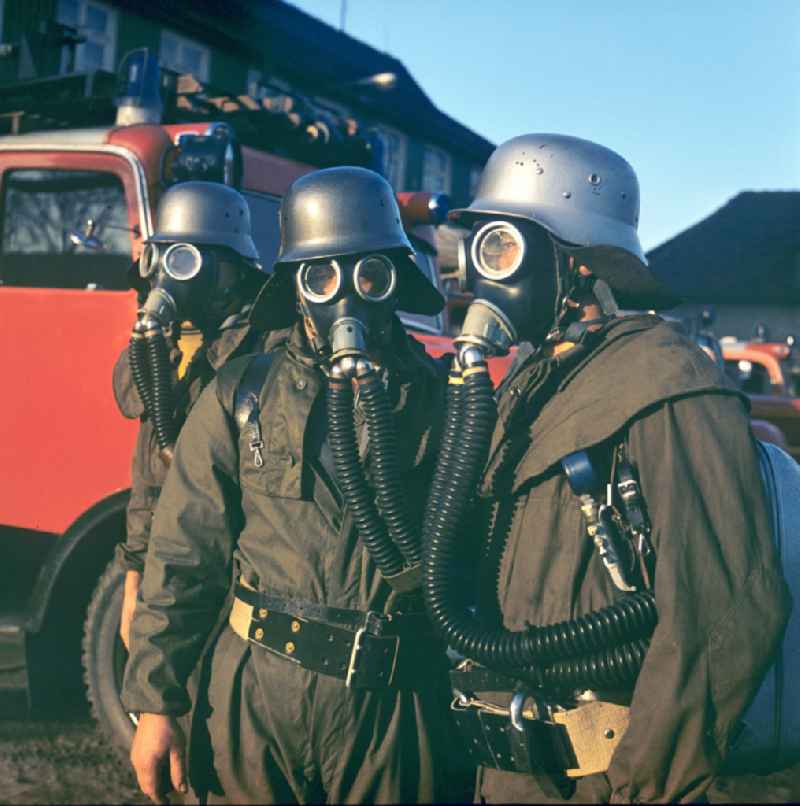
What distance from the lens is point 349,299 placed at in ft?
8.84

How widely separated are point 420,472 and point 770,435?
600 cm

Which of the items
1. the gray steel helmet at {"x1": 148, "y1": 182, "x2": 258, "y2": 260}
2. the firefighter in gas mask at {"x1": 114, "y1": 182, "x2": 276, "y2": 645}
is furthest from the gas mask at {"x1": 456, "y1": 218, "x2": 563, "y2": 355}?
the gray steel helmet at {"x1": 148, "y1": 182, "x2": 258, "y2": 260}

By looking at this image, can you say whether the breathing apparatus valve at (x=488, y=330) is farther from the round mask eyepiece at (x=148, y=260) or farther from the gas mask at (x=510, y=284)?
the round mask eyepiece at (x=148, y=260)

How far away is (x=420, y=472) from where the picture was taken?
2.62m

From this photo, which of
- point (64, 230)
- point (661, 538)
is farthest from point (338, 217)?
point (64, 230)

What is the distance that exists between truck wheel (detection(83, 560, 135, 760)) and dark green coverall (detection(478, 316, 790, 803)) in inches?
97.0

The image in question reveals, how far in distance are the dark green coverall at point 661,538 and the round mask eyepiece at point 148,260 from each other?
2249 mm

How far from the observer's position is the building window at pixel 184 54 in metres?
18.5

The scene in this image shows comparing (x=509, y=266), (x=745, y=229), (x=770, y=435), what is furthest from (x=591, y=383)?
(x=745, y=229)

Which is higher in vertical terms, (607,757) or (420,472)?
(420,472)

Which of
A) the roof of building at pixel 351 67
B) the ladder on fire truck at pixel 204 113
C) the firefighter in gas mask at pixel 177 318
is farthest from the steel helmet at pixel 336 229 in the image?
the roof of building at pixel 351 67

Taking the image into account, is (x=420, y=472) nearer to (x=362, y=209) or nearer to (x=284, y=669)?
(x=284, y=669)

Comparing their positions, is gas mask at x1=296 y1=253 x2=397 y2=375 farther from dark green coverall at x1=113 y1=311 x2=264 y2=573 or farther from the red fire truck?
the red fire truck

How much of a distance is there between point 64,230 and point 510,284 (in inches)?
130
